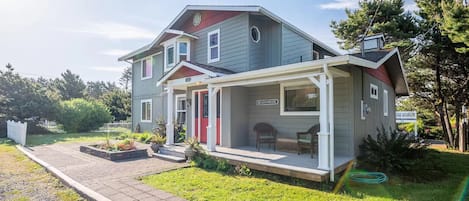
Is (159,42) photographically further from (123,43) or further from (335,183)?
(335,183)

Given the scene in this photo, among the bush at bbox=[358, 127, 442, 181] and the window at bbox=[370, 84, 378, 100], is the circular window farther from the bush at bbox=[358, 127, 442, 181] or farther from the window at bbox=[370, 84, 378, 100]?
the bush at bbox=[358, 127, 442, 181]

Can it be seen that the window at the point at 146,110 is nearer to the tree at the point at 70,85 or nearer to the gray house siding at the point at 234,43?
the gray house siding at the point at 234,43

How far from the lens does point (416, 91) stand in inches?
553

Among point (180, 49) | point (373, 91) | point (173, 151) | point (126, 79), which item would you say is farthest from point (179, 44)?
point (126, 79)

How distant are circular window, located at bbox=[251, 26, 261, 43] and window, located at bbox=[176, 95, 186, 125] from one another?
13.5 feet

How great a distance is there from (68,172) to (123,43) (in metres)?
15.2

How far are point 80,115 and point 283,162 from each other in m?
17.4

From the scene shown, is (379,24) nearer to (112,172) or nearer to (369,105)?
(369,105)

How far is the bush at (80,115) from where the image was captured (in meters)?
18.5

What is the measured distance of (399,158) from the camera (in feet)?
20.6

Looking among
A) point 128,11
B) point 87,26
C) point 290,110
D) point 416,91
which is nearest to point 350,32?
point 416,91

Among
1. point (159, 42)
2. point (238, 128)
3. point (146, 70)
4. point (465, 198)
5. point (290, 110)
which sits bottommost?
point (465, 198)

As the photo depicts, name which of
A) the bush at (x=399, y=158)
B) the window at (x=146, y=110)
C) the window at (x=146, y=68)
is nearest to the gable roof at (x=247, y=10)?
the window at (x=146, y=68)

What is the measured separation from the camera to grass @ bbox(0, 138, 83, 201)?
16.0 feet
